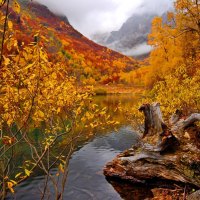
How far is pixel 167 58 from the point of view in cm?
5109

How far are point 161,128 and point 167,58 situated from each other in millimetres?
33825

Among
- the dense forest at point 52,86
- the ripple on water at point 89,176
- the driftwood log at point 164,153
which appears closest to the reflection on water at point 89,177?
the ripple on water at point 89,176

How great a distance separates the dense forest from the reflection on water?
1019 millimetres

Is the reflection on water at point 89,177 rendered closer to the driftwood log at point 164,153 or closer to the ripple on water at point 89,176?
the ripple on water at point 89,176

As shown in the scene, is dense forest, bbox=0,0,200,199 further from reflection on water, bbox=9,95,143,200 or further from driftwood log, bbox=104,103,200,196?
driftwood log, bbox=104,103,200,196

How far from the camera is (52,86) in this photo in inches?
403

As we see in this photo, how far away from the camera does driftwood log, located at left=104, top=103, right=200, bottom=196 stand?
18.0m

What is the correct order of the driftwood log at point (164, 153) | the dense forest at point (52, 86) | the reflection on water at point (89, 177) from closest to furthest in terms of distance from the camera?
1. the dense forest at point (52, 86)
2. the driftwood log at point (164, 153)
3. the reflection on water at point (89, 177)

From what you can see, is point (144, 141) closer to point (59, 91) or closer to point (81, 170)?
point (81, 170)

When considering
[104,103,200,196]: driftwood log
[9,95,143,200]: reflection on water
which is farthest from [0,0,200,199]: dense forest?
[104,103,200,196]: driftwood log

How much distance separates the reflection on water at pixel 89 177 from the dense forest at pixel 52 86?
3.34ft

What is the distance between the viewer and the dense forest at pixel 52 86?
23.0 feet

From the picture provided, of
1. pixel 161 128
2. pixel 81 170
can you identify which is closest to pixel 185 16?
pixel 161 128

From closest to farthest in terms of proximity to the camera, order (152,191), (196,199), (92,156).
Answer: (196,199) < (152,191) < (92,156)
